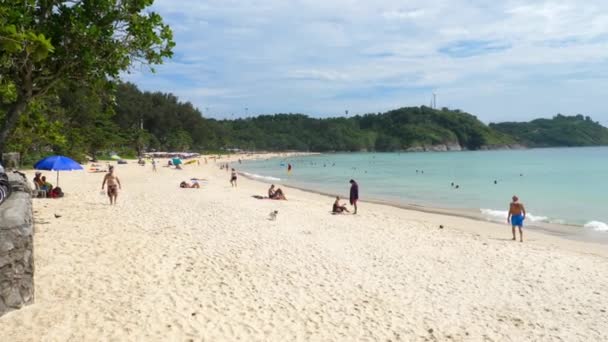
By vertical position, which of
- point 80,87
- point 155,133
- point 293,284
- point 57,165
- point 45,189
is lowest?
point 293,284

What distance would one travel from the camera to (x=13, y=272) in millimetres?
5617

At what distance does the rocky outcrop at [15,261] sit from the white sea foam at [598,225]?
59.1ft

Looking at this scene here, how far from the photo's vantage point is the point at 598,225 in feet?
56.9

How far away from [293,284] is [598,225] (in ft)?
49.0

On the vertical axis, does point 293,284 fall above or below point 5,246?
below

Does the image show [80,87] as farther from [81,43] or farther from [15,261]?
[15,261]

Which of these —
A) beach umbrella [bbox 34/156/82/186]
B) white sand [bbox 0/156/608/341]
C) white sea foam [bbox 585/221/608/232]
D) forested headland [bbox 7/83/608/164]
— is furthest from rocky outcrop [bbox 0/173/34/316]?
white sea foam [bbox 585/221/608/232]

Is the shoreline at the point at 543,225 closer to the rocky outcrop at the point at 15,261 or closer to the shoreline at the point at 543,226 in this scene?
the shoreline at the point at 543,226

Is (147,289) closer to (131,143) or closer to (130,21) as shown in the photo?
(130,21)

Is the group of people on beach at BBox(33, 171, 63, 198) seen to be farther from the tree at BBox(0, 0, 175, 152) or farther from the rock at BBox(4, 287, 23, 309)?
the rock at BBox(4, 287, 23, 309)

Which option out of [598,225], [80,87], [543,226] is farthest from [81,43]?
[598,225]

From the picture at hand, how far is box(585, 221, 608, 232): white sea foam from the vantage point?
54.7ft

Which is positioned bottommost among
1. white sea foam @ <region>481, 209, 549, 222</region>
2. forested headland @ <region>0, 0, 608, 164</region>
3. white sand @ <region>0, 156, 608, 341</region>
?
white sea foam @ <region>481, 209, 549, 222</region>

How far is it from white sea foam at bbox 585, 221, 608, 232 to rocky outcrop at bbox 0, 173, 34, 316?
18012 millimetres
